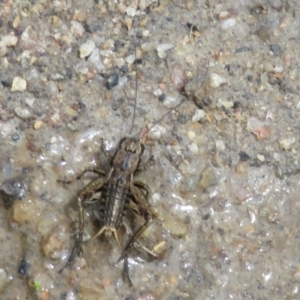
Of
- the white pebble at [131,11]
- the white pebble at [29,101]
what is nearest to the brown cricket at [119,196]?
the white pebble at [29,101]

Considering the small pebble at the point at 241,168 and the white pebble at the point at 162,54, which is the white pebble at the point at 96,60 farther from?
the small pebble at the point at 241,168

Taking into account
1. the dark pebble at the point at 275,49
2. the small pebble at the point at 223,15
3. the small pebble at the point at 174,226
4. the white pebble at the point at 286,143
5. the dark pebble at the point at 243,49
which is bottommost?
the small pebble at the point at 174,226

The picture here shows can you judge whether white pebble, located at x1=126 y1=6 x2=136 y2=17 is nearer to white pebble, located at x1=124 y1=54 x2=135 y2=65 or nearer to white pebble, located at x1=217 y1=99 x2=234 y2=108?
white pebble, located at x1=124 y1=54 x2=135 y2=65

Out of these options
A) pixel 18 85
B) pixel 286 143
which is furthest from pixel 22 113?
pixel 286 143

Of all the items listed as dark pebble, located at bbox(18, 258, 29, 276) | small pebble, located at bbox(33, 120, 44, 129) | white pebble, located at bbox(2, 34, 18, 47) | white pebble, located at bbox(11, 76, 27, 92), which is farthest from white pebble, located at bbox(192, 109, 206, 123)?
dark pebble, located at bbox(18, 258, 29, 276)

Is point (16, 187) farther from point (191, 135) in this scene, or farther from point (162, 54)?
point (162, 54)

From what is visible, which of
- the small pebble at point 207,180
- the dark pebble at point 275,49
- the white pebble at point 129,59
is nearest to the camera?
the small pebble at point 207,180
